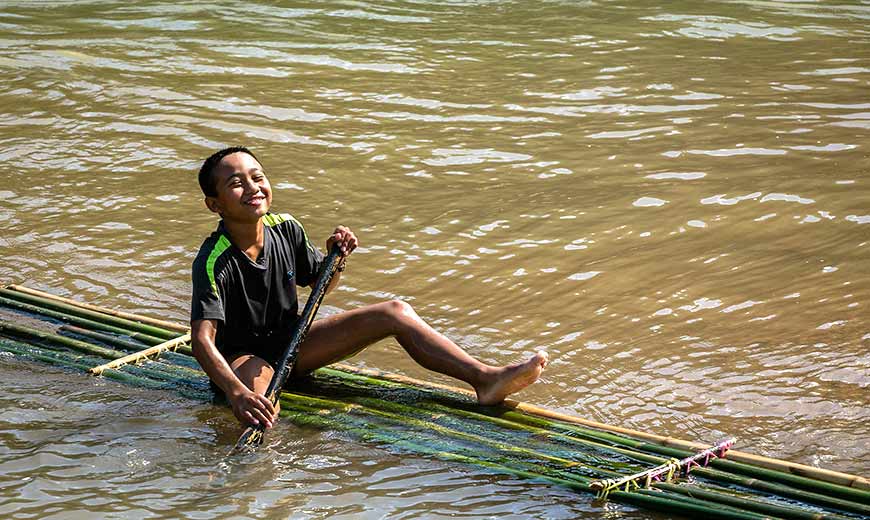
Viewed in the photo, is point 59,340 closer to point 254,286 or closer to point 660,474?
point 254,286

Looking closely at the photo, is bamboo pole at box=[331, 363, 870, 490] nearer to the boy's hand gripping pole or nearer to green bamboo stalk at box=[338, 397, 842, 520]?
green bamboo stalk at box=[338, 397, 842, 520]

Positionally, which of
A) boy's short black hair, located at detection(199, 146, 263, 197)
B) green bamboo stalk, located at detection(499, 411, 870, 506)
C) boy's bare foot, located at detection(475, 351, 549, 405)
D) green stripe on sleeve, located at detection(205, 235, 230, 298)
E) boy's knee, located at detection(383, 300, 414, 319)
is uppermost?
boy's short black hair, located at detection(199, 146, 263, 197)

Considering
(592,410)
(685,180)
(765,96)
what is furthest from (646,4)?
(592,410)

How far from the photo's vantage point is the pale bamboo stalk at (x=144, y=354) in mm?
3994

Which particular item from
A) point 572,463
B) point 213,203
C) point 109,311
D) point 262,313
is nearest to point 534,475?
point 572,463

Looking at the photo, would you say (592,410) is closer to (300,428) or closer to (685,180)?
(300,428)

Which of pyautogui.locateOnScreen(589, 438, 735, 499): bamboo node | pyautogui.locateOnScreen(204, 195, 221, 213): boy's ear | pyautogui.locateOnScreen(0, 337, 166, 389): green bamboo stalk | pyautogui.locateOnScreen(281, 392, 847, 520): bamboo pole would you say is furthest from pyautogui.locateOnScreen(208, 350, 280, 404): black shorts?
pyautogui.locateOnScreen(589, 438, 735, 499): bamboo node

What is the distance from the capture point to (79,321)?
14.5 feet

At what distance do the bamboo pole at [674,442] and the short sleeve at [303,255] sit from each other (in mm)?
378

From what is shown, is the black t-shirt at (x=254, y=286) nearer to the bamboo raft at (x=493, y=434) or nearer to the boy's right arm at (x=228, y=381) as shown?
the boy's right arm at (x=228, y=381)

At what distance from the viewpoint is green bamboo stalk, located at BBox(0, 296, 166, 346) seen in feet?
14.0

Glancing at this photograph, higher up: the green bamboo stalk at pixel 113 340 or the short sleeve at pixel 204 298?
the short sleeve at pixel 204 298

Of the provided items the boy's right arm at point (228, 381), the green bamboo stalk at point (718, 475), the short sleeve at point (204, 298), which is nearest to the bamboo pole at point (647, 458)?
the green bamboo stalk at point (718, 475)

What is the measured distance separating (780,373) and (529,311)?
41.3 inches
